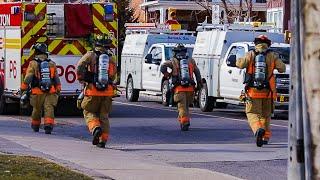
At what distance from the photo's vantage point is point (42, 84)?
16.6 m

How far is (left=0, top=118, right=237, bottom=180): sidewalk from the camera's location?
10.6 m

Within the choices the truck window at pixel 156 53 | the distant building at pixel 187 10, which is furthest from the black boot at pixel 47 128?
the distant building at pixel 187 10

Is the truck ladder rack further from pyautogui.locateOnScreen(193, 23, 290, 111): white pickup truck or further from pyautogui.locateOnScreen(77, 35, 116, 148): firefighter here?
pyautogui.locateOnScreen(77, 35, 116, 148): firefighter

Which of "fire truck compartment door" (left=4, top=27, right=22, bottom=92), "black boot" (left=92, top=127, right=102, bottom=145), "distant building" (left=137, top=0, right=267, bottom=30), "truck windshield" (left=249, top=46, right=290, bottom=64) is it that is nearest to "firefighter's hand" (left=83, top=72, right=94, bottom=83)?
"black boot" (left=92, top=127, right=102, bottom=145)

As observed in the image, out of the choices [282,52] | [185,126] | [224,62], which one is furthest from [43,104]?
[282,52]

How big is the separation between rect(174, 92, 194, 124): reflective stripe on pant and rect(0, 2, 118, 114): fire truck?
11.2ft

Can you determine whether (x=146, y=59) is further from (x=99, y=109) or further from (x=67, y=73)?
(x=99, y=109)

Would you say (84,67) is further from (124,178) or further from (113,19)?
(113,19)

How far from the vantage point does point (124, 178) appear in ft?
33.9

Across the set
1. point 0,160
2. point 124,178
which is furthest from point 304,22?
point 0,160

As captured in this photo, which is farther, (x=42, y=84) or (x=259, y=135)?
(x=42, y=84)

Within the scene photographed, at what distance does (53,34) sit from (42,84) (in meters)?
4.81

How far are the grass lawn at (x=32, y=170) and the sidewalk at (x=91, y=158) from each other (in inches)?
12.9

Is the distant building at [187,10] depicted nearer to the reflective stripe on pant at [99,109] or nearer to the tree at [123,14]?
the tree at [123,14]
